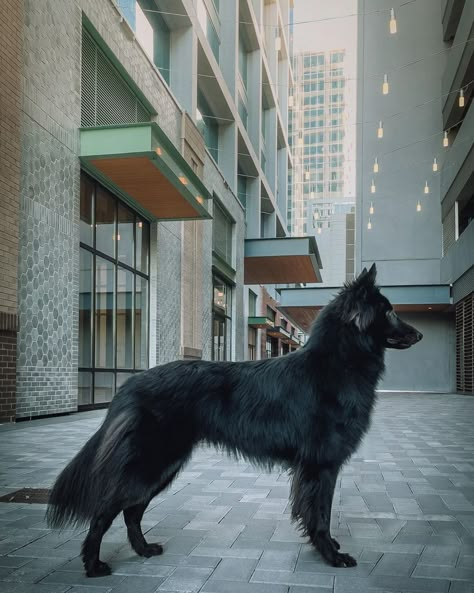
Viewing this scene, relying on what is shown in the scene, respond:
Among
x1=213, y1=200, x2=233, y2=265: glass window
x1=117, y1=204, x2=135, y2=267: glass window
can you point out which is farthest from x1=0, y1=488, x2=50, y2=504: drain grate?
x1=213, y1=200, x2=233, y2=265: glass window

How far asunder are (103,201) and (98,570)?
473 inches

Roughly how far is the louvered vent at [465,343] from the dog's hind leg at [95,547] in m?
20.9

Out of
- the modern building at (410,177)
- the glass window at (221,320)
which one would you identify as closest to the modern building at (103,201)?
the glass window at (221,320)

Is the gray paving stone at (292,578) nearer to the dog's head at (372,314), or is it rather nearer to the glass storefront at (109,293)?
the dog's head at (372,314)

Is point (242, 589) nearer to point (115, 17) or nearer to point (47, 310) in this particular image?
point (47, 310)

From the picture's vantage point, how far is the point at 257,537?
12.3ft

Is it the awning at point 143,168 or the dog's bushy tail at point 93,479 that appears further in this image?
the awning at point 143,168

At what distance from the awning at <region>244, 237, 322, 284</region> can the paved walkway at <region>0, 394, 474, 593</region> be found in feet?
63.9

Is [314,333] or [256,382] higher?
[314,333]

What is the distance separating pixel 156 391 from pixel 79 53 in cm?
1099

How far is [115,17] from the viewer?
14.1 meters

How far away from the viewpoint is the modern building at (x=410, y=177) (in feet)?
92.6

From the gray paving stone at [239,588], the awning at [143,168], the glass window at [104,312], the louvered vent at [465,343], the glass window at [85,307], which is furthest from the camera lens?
the louvered vent at [465,343]

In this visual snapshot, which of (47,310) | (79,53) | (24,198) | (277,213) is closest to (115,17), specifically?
(79,53)
